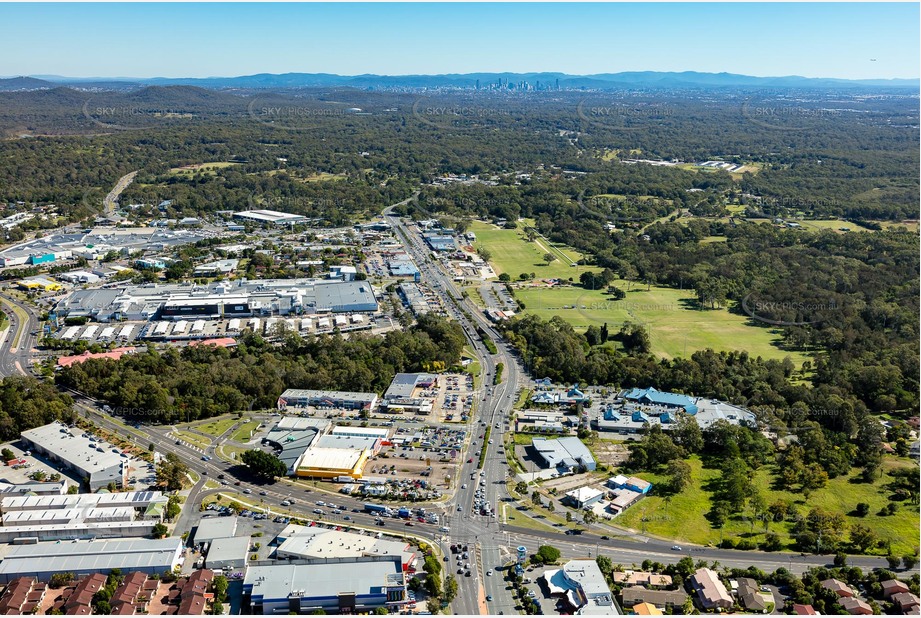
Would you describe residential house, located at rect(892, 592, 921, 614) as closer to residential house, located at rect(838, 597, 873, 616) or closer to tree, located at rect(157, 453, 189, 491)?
residential house, located at rect(838, 597, 873, 616)

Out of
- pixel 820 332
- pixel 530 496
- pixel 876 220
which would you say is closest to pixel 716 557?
pixel 530 496

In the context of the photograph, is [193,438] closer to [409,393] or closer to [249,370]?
[249,370]

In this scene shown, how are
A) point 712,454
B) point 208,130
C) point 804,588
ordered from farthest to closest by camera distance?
point 208,130
point 712,454
point 804,588

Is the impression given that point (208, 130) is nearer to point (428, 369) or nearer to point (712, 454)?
point (428, 369)

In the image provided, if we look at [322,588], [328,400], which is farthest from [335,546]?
[328,400]

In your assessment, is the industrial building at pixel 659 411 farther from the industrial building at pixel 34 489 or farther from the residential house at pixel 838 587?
the industrial building at pixel 34 489

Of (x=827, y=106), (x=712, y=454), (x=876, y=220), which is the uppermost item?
(x=827, y=106)

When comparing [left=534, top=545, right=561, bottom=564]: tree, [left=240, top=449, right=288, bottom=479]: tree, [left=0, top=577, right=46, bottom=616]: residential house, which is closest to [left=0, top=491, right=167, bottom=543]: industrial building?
[left=0, top=577, right=46, bottom=616]: residential house
